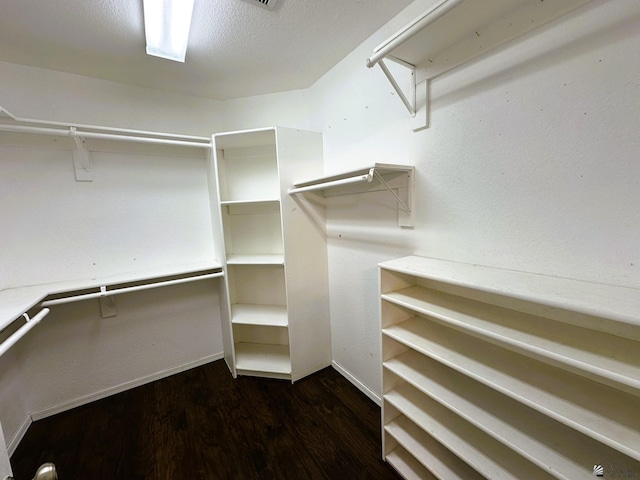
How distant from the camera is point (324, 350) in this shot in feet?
7.50

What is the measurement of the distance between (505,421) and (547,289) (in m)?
0.54

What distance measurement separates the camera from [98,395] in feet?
6.61

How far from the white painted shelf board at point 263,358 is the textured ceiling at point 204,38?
2.34 metres

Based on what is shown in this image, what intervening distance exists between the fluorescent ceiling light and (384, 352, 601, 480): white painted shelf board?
2.10 meters

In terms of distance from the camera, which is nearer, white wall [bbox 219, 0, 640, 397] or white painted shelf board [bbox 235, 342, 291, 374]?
white wall [bbox 219, 0, 640, 397]

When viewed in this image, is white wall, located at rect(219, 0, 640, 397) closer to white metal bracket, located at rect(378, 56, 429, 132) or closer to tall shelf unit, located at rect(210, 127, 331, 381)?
white metal bracket, located at rect(378, 56, 429, 132)

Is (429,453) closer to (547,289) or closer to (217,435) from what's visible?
(547,289)

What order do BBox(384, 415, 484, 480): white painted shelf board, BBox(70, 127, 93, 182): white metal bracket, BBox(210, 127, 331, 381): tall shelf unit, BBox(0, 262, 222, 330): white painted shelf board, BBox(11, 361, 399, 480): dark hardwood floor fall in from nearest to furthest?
Answer: 1. BBox(384, 415, 484, 480): white painted shelf board
2. BBox(0, 262, 222, 330): white painted shelf board
3. BBox(11, 361, 399, 480): dark hardwood floor
4. BBox(70, 127, 93, 182): white metal bracket
5. BBox(210, 127, 331, 381): tall shelf unit

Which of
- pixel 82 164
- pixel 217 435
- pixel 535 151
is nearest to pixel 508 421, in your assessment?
pixel 535 151

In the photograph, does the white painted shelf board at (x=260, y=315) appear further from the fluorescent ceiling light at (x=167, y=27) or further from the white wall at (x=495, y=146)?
the fluorescent ceiling light at (x=167, y=27)

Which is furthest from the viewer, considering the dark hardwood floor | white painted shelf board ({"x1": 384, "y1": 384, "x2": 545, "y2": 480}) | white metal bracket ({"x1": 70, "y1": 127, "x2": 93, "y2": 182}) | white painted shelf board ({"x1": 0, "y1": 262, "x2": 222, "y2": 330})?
white metal bracket ({"x1": 70, "y1": 127, "x2": 93, "y2": 182})

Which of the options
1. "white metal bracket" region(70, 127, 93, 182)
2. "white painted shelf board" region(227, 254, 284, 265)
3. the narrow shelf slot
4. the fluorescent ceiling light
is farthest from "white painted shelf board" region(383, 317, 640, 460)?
"white metal bracket" region(70, 127, 93, 182)

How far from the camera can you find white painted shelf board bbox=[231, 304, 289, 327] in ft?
6.88

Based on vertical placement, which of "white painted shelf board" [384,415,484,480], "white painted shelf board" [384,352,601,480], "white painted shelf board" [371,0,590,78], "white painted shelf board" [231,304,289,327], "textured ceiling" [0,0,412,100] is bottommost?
"white painted shelf board" [384,415,484,480]
